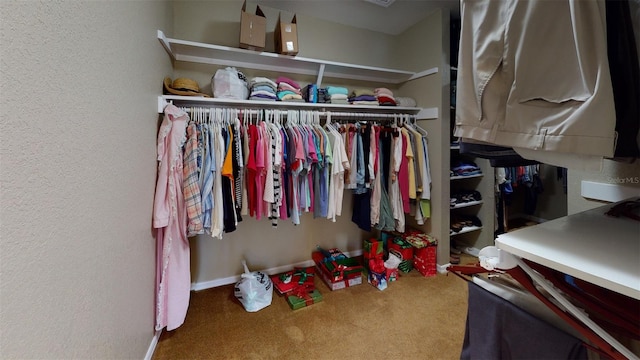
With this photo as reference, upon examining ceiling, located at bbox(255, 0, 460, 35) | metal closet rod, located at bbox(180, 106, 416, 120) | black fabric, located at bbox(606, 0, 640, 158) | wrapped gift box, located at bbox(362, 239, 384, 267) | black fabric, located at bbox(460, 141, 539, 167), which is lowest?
wrapped gift box, located at bbox(362, 239, 384, 267)

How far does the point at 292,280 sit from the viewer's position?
2219mm

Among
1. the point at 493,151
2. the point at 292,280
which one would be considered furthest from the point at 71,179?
the point at 292,280

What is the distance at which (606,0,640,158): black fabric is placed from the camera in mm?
589

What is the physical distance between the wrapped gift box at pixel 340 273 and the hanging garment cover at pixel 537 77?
1740 mm

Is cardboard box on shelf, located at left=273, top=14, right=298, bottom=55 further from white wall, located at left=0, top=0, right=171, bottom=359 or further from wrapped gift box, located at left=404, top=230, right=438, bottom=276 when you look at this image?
wrapped gift box, located at left=404, top=230, right=438, bottom=276

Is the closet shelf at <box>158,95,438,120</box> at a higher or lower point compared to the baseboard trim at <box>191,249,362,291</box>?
higher

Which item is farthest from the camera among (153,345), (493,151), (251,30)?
(251,30)

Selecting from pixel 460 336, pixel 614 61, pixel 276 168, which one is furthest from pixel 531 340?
pixel 276 168

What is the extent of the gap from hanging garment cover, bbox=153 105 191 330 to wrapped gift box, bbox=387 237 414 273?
1.85m

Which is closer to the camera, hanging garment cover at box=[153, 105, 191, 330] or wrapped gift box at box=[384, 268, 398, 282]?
hanging garment cover at box=[153, 105, 191, 330]

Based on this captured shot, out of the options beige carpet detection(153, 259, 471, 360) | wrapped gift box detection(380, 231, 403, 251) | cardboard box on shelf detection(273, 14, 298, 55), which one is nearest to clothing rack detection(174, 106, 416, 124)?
cardboard box on shelf detection(273, 14, 298, 55)

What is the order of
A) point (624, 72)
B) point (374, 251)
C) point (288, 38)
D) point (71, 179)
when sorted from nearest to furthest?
point (624, 72) → point (71, 179) → point (288, 38) → point (374, 251)

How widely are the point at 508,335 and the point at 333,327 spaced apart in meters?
1.28

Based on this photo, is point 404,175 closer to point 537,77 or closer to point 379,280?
point 379,280
